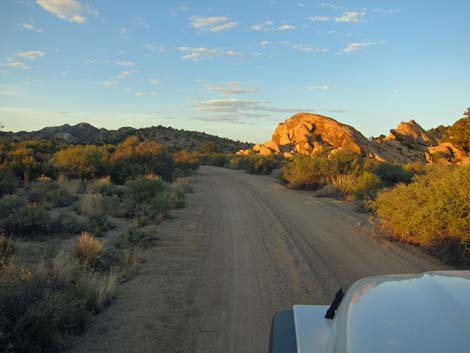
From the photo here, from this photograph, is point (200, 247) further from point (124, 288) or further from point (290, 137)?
point (290, 137)

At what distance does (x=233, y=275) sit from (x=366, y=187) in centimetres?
1087

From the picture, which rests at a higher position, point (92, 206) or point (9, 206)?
point (9, 206)

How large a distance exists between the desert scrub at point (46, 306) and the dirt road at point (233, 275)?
9.1 inches

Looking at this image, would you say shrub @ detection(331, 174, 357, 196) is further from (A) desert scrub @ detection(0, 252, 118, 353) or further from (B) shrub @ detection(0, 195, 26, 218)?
(A) desert scrub @ detection(0, 252, 118, 353)

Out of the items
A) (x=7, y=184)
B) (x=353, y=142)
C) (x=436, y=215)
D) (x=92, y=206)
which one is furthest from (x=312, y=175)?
(x=353, y=142)

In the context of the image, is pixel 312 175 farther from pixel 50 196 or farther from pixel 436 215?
pixel 50 196

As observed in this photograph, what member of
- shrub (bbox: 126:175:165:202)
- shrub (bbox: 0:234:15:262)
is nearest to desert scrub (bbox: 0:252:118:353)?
shrub (bbox: 0:234:15:262)

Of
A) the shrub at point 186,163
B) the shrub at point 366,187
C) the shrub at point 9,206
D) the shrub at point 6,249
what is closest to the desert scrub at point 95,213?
the shrub at point 9,206

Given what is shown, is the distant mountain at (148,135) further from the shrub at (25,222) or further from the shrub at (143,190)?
the shrub at (25,222)

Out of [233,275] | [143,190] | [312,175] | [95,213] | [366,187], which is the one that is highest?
[312,175]

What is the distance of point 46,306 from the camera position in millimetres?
4379

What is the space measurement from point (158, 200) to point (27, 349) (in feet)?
28.7

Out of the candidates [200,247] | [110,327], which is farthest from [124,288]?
[200,247]

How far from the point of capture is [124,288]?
19.8 ft
